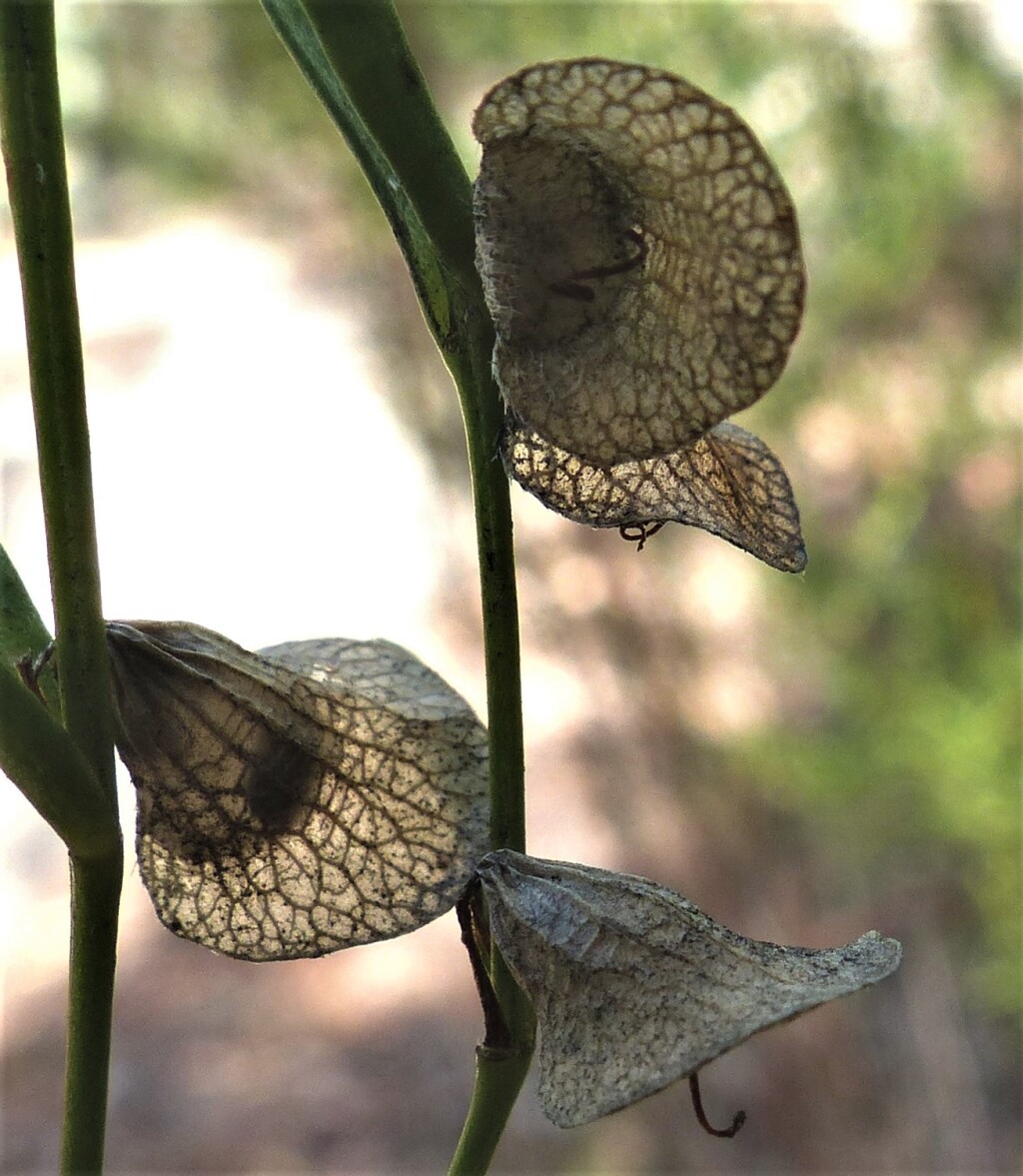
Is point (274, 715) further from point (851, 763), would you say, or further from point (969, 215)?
point (969, 215)

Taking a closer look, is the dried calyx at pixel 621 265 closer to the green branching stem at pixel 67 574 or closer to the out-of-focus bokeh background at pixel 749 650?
the green branching stem at pixel 67 574

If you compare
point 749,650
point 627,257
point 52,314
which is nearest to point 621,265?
point 627,257

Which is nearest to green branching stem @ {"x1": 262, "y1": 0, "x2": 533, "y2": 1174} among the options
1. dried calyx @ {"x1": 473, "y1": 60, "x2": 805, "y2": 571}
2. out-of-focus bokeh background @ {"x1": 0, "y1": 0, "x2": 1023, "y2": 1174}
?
dried calyx @ {"x1": 473, "y1": 60, "x2": 805, "y2": 571}

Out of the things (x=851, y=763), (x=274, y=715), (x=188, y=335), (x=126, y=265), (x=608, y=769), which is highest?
(x=126, y=265)

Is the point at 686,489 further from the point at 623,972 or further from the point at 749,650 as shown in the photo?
the point at 749,650

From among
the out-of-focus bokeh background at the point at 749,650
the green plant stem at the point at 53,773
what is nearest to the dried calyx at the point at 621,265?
the green plant stem at the point at 53,773

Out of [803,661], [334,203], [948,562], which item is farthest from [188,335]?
[948,562]
